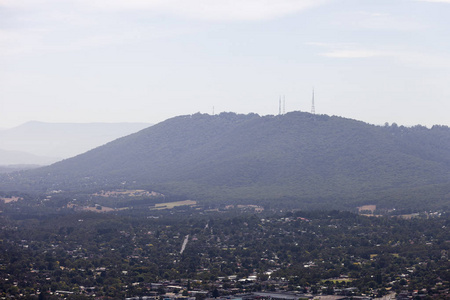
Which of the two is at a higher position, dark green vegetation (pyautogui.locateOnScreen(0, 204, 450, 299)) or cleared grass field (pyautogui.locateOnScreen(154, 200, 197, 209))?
cleared grass field (pyautogui.locateOnScreen(154, 200, 197, 209))

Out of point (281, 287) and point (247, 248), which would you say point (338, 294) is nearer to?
point (281, 287)

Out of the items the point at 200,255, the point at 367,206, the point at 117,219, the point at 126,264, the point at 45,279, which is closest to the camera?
the point at 45,279

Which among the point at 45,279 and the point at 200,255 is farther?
the point at 200,255

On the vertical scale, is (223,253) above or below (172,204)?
below

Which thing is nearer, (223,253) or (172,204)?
(223,253)

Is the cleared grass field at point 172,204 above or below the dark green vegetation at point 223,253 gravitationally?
above

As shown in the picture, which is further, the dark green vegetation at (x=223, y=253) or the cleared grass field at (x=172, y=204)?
the cleared grass field at (x=172, y=204)

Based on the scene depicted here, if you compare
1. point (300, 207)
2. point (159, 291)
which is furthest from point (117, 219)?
point (159, 291)

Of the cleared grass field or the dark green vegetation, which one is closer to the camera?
the dark green vegetation
